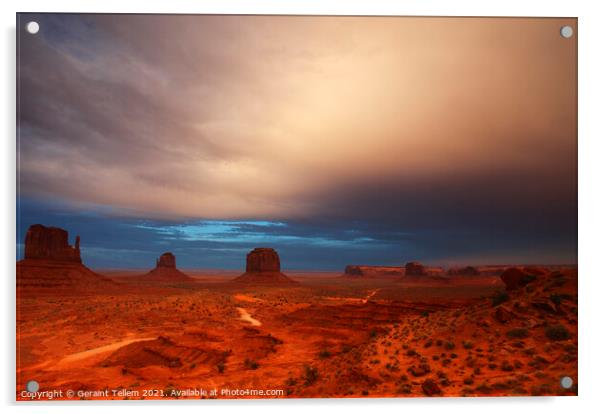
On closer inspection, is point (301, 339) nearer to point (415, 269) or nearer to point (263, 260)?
point (263, 260)

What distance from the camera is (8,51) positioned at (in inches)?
346

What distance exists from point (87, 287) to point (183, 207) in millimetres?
2061

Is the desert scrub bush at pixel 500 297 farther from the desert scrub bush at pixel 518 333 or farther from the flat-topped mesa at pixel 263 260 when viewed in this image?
the flat-topped mesa at pixel 263 260

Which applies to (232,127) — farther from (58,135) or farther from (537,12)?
(537,12)

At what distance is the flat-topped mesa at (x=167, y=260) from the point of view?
878 centimetres

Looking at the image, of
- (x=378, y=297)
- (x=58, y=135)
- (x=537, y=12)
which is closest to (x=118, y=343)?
(x=58, y=135)

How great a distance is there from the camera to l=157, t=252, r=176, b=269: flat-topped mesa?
8.78 metres

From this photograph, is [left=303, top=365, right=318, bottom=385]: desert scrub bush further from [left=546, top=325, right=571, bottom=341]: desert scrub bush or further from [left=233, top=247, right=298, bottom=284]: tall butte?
[left=546, top=325, right=571, bottom=341]: desert scrub bush

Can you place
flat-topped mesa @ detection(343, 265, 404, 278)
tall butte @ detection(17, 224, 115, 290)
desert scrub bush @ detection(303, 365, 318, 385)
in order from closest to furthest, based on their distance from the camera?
tall butte @ detection(17, 224, 115, 290), desert scrub bush @ detection(303, 365, 318, 385), flat-topped mesa @ detection(343, 265, 404, 278)

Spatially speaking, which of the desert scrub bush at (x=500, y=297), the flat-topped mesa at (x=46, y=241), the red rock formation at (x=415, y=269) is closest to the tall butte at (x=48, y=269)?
the flat-topped mesa at (x=46, y=241)

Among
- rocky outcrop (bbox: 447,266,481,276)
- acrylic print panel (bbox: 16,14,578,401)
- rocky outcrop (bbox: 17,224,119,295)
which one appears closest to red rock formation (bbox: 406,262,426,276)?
acrylic print panel (bbox: 16,14,578,401)

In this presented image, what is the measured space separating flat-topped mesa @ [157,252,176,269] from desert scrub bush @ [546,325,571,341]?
633 centimetres

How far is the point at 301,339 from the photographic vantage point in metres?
8.84

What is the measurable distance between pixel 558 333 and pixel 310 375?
4.17 m
